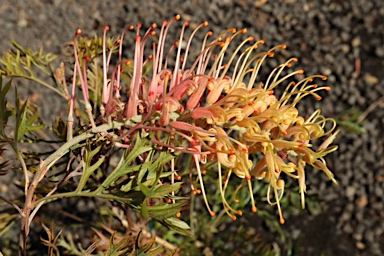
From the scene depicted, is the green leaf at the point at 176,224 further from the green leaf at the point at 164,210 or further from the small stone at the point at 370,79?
the small stone at the point at 370,79

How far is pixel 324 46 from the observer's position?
236 cm

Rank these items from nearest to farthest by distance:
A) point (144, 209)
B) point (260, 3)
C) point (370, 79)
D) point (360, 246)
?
point (144, 209) → point (360, 246) → point (370, 79) → point (260, 3)

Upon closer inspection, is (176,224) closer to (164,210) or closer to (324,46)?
(164,210)

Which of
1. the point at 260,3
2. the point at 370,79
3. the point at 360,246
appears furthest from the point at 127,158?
the point at 260,3

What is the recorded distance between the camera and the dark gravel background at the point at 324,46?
6.84 ft

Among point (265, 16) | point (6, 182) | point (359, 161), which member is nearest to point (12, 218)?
point (6, 182)

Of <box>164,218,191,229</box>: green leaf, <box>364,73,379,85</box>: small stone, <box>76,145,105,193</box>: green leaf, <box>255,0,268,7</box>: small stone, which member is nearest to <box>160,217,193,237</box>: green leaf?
<box>164,218,191,229</box>: green leaf

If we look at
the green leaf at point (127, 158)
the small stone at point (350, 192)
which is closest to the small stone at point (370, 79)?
the small stone at point (350, 192)

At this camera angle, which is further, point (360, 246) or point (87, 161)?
point (360, 246)

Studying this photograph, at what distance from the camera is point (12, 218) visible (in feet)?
3.46

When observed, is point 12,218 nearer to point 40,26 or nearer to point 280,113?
point 280,113

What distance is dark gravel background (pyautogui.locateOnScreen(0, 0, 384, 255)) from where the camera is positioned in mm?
2084

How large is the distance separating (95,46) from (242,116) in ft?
1.10

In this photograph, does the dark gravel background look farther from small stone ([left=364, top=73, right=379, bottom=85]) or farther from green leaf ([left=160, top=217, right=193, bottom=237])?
green leaf ([left=160, top=217, right=193, bottom=237])
